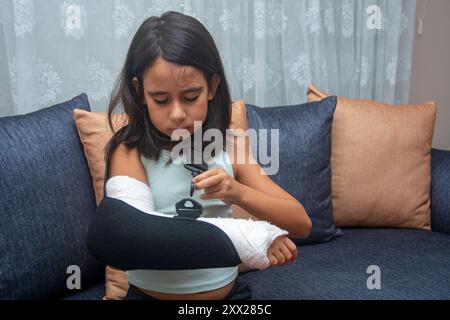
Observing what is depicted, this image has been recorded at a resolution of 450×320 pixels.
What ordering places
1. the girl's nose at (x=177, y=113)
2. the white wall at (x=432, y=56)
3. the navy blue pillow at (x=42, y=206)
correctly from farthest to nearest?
the white wall at (x=432, y=56)
the navy blue pillow at (x=42, y=206)
the girl's nose at (x=177, y=113)

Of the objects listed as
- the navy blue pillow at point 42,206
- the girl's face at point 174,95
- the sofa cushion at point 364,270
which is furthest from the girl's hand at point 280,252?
the navy blue pillow at point 42,206

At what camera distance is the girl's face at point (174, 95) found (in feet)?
2.76

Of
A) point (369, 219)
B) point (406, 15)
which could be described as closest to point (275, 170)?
point (369, 219)

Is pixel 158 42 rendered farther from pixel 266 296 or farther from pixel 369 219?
pixel 369 219

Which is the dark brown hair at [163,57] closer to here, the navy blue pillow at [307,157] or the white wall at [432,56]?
the navy blue pillow at [307,157]

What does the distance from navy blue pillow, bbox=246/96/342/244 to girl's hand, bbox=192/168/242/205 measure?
0.59 meters

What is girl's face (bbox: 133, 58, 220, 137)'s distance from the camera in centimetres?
84

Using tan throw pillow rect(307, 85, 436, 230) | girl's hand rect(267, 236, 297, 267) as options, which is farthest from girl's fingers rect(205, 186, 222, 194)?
tan throw pillow rect(307, 85, 436, 230)

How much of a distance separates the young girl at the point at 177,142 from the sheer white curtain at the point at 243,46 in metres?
0.55

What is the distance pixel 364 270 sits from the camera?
1.28m

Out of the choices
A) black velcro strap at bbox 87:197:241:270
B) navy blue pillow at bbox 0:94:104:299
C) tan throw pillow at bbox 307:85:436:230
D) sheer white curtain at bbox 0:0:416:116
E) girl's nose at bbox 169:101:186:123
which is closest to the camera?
black velcro strap at bbox 87:197:241:270

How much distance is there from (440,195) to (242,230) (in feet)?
3.43

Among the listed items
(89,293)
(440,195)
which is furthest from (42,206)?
(440,195)

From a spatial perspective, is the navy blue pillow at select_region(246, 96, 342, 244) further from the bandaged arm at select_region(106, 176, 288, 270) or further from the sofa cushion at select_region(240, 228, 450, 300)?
the bandaged arm at select_region(106, 176, 288, 270)
